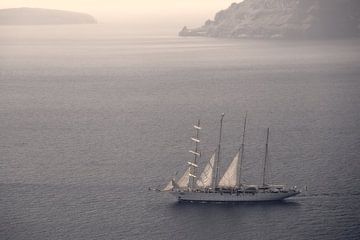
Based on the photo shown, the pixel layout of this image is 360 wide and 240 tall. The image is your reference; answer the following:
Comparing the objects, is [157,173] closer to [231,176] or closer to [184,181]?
[184,181]

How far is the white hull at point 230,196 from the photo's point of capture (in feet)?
405

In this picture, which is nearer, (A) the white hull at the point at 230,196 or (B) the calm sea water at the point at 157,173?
(B) the calm sea water at the point at 157,173

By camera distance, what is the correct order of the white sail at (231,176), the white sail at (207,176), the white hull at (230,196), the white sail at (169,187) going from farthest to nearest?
1. the white sail at (207,176)
2. the white sail at (231,176)
3. the white sail at (169,187)
4. the white hull at (230,196)

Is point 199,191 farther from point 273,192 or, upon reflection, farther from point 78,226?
point 78,226

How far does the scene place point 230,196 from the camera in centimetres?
12406

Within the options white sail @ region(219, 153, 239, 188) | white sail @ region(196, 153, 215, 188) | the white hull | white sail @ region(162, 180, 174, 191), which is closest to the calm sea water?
the white hull

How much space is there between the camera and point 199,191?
410 feet

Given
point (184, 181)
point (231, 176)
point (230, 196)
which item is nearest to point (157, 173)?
point (184, 181)

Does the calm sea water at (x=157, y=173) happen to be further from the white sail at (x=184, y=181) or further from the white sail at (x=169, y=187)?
the white sail at (x=184, y=181)

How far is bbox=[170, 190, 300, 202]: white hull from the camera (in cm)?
12351

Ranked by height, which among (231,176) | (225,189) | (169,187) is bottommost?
(169,187)

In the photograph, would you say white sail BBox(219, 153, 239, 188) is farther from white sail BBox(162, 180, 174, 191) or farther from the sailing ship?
white sail BBox(162, 180, 174, 191)

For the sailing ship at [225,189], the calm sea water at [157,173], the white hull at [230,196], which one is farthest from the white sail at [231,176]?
the calm sea water at [157,173]

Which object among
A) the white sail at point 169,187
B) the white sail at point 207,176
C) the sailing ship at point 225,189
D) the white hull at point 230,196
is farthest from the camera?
the white sail at point 207,176
